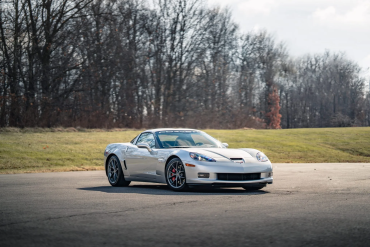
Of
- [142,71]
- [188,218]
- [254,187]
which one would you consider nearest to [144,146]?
[254,187]

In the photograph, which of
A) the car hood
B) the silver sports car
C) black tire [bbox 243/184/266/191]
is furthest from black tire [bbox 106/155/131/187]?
black tire [bbox 243/184/266/191]

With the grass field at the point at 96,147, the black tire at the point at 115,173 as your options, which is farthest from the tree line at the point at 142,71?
the black tire at the point at 115,173

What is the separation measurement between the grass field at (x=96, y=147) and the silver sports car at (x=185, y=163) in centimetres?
840

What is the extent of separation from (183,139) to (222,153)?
57.3 inches

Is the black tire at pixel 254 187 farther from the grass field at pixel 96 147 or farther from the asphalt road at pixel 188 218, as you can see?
the grass field at pixel 96 147

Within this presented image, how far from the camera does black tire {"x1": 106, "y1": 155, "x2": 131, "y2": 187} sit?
500 inches

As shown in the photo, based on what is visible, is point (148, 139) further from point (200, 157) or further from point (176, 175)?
point (200, 157)

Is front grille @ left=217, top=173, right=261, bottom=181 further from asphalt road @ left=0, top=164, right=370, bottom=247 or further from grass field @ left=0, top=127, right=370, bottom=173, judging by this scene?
grass field @ left=0, top=127, right=370, bottom=173

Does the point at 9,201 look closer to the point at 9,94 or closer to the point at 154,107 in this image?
the point at 9,94

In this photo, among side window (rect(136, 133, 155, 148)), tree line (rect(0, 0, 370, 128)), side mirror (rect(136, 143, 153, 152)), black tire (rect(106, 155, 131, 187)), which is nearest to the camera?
side mirror (rect(136, 143, 153, 152))

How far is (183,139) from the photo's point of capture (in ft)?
39.7

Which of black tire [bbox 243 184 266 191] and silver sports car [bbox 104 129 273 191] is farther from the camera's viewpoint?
black tire [bbox 243 184 266 191]

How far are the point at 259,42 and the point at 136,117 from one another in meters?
30.3

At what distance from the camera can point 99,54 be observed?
4091 centimetres
